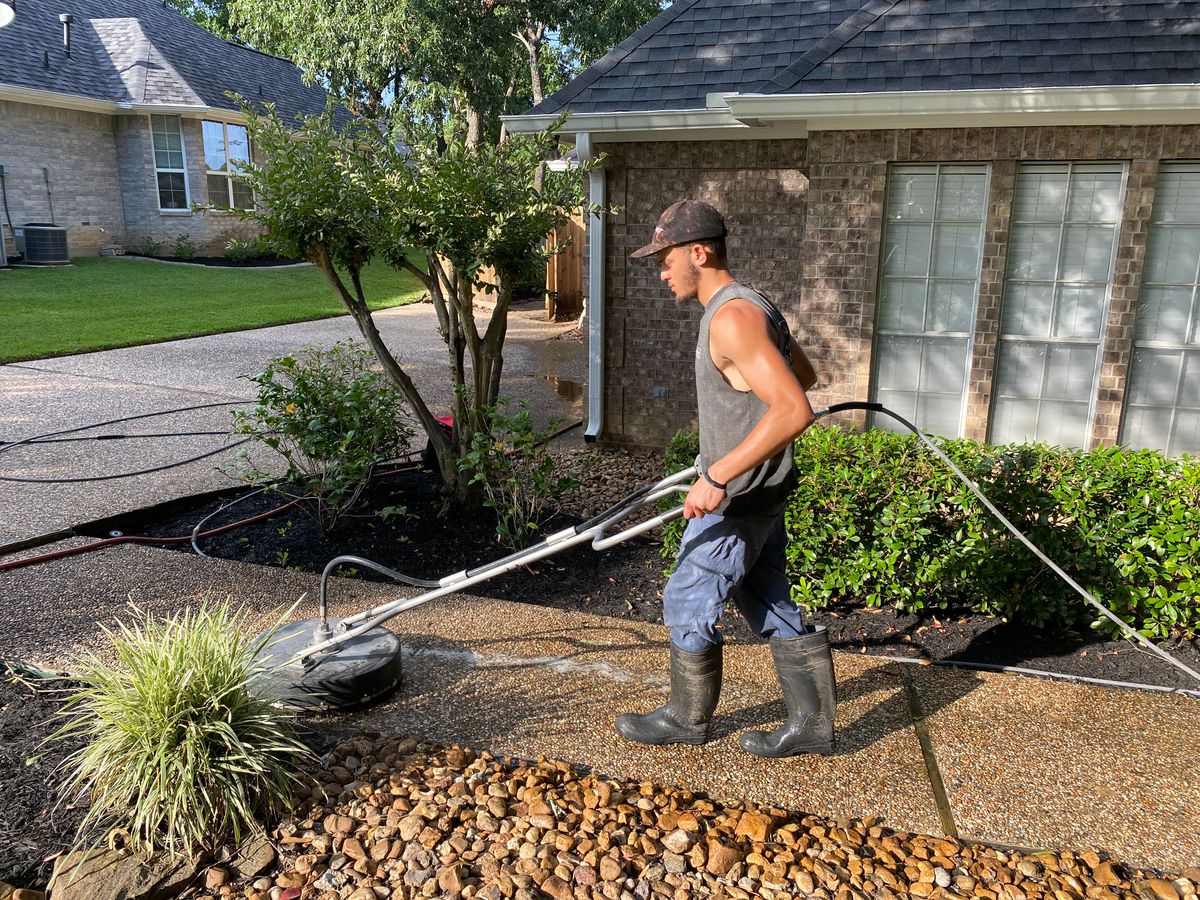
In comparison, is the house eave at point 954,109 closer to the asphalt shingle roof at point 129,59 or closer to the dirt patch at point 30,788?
the dirt patch at point 30,788

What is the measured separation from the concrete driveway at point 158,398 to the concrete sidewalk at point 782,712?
1.65 meters

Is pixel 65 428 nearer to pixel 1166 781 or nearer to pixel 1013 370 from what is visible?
pixel 1013 370

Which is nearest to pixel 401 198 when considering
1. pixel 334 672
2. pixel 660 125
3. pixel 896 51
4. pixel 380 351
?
pixel 380 351

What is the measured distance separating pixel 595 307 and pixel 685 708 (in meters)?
5.47

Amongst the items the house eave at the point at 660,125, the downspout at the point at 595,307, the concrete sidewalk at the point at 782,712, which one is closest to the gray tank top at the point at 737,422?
the concrete sidewalk at the point at 782,712

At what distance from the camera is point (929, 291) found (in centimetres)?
706

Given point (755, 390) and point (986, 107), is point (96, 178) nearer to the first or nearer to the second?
point (986, 107)

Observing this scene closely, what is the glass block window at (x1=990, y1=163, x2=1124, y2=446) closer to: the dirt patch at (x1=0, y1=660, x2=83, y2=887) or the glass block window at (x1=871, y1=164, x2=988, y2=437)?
the glass block window at (x1=871, y1=164, x2=988, y2=437)

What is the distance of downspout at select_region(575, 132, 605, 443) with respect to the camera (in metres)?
8.12

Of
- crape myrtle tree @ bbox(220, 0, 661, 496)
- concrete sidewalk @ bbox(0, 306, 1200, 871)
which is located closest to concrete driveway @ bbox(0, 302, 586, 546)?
concrete sidewalk @ bbox(0, 306, 1200, 871)

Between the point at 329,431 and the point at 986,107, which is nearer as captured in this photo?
the point at 329,431

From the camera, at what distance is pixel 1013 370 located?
23.1 ft

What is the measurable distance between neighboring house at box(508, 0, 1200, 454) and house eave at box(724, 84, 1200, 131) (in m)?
0.01

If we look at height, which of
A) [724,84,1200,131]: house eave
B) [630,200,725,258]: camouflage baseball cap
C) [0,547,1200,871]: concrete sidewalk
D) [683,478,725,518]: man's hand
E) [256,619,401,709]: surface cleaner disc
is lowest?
[0,547,1200,871]: concrete sidewalk
